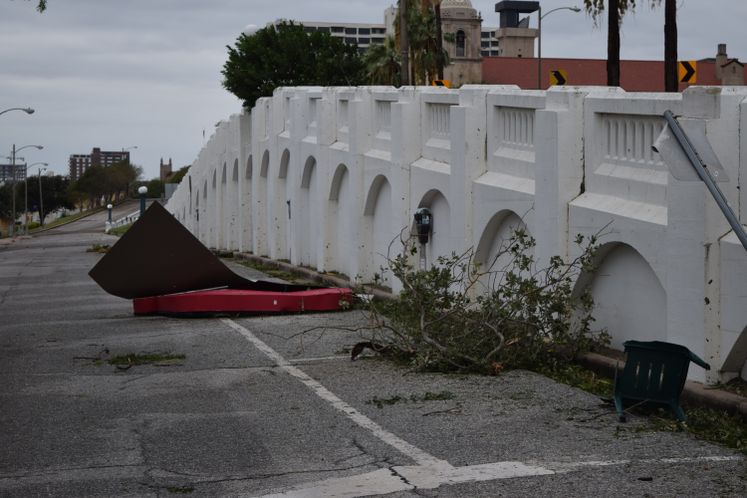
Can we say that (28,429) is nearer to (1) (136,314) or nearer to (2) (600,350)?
(2) (600,350)

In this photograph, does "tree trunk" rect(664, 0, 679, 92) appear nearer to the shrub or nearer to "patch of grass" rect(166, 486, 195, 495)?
the shrub

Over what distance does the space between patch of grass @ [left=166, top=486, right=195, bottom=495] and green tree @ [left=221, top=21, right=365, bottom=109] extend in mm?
39756

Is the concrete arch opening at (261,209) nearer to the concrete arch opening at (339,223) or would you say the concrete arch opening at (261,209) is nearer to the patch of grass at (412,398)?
the concrete arch opening at (339,223)

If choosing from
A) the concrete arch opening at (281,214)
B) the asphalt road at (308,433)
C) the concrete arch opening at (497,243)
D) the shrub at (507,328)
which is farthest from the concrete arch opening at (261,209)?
the shrub at (507,328)

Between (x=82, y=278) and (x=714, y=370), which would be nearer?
(x=714, y=370)

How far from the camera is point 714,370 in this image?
1023cm

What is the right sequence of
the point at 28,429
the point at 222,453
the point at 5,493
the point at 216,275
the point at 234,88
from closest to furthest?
1. the point at 5,493
2. the point at 222,453
3. the point at 28,429
4. the point at 216,275
5. the point at 234,88

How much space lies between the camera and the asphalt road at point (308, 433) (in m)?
7.79

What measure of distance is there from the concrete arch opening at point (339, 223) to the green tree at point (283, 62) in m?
23.0

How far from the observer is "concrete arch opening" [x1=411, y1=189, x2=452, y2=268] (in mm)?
17750

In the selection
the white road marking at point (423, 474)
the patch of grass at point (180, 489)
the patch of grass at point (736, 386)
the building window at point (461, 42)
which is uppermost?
the building window at point (461, 42)

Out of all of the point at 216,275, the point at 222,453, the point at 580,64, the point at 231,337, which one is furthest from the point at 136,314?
the point at 580,64

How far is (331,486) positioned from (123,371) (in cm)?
575

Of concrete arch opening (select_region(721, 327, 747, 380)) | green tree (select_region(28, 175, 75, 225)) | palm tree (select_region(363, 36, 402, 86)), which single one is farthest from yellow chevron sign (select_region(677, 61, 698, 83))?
green tree (select_region(28, 175, 75, 225))
